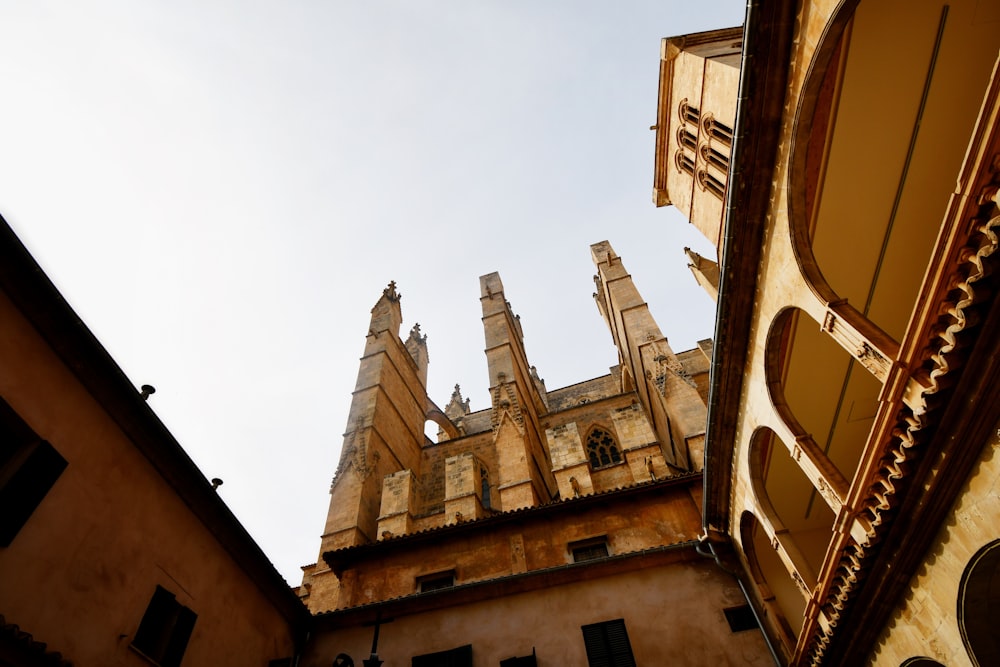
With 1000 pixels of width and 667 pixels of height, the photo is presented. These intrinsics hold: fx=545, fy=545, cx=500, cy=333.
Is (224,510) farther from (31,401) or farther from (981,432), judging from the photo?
(981,432)

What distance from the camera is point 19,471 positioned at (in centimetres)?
587

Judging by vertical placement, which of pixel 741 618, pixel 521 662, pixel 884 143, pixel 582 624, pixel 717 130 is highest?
pixel 717 130

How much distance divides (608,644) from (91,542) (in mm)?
7845

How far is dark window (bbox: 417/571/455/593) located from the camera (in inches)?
468

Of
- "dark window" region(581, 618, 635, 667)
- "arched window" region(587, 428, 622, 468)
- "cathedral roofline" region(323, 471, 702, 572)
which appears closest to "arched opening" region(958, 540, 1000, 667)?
"dark window" region(581, 618, 635, 667)

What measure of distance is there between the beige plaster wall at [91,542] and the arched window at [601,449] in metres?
13.4

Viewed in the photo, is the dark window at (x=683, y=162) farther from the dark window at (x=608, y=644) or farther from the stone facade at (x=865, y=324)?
the dark window at (x=608, y=644)

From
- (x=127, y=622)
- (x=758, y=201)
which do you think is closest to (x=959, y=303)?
(x=758, y=201)

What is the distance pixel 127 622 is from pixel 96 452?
2.19 metres

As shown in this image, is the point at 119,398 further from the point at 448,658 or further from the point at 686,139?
the point at 686,139

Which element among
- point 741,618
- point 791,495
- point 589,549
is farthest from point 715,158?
point 741,618

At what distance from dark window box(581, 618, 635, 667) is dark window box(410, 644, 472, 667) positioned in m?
2.08

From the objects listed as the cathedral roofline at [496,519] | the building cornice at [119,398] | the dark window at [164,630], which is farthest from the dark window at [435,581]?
the dark window at [164,630]

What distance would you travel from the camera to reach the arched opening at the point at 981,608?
14.9 feet
